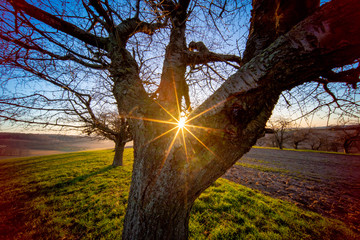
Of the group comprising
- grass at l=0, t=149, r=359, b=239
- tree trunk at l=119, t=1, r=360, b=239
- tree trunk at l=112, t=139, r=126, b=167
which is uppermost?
tree trunk at l=119, t=1, r=360, b=239

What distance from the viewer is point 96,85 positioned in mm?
3811

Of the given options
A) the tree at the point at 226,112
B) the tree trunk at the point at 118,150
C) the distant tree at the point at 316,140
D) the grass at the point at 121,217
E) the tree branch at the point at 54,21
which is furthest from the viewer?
the distant tree at the point at 316,140

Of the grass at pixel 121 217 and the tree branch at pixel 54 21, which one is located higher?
the tree branch at pixel 54 21

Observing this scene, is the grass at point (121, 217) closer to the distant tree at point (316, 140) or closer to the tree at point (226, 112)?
the tree at point (226, 112)

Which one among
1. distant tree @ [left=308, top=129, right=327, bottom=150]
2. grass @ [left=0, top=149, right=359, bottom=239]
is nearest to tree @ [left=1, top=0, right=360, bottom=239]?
grass @ [left=0, top=149, right=359, bottom=239]

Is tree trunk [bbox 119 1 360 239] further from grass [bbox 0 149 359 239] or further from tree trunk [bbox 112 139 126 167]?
tree trunk [bbox 112 139 126 167]

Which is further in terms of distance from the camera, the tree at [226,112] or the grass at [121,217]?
the grass at [121,217]

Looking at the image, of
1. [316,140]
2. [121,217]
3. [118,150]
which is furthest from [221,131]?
[316,140]

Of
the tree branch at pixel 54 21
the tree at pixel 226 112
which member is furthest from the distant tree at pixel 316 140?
the tree branch at pixel 54 21

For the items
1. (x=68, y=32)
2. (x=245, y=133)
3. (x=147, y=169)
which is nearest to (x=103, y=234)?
(x=147, y=169)

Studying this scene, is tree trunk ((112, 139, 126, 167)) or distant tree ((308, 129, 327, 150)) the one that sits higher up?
tree trunk ((112, 139, 126, 167))

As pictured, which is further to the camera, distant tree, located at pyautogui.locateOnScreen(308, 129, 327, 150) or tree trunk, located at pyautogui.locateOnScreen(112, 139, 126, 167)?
distant tree, located at pyautogui.locateOnScreen(308, 129, 327, 150)

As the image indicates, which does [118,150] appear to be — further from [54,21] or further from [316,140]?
[316,140]

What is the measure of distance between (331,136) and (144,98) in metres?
45.5
